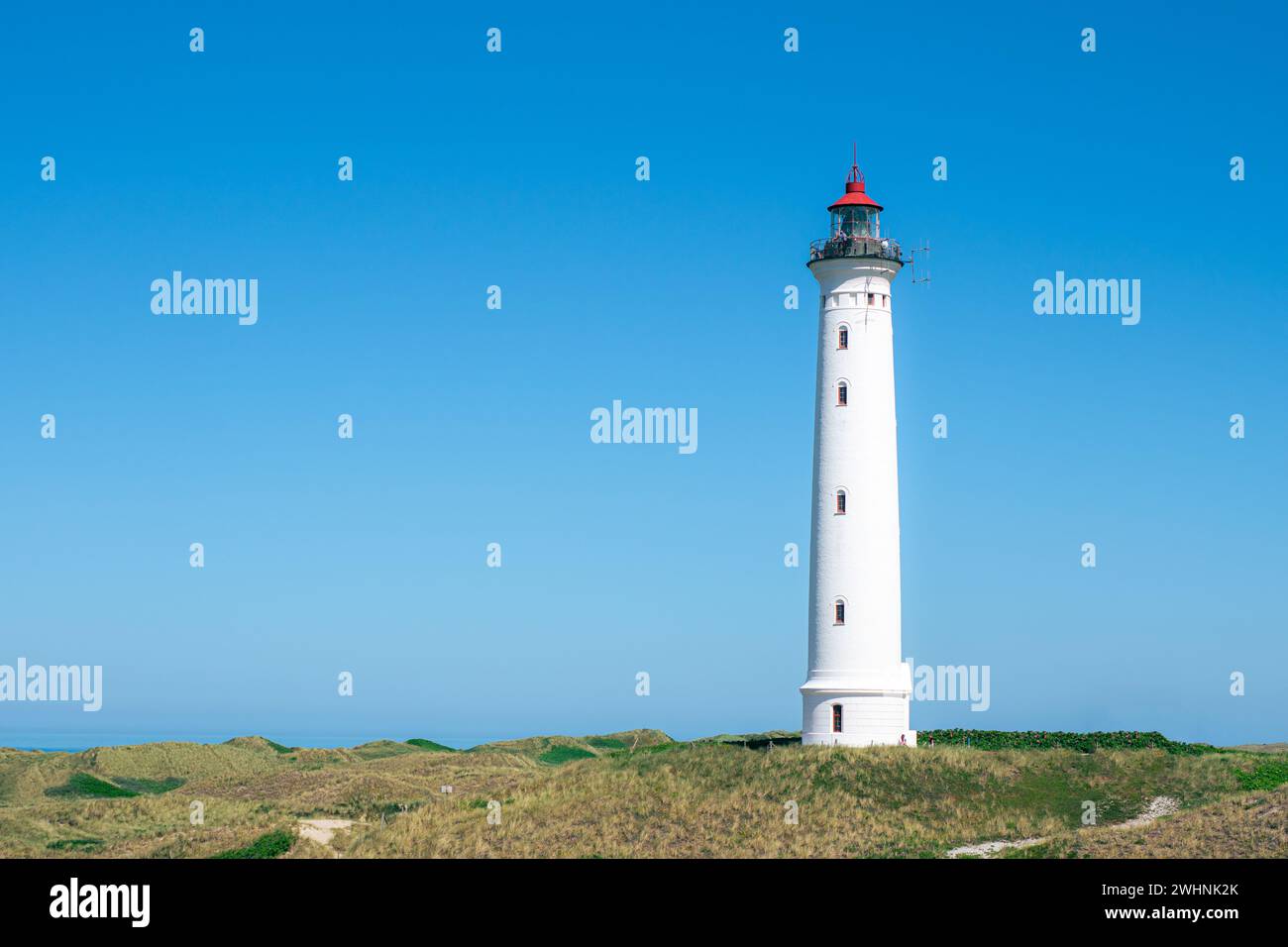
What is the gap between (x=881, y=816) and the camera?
4481cm

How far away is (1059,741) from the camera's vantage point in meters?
53.3

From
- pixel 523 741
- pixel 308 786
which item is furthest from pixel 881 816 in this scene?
pixel 523 741

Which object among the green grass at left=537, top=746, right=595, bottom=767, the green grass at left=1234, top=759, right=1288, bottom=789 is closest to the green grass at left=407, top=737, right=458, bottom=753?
the green grass at left=537, top=746, right=595, bottom=767

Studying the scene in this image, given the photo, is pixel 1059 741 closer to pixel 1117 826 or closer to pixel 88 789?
pixel 1117 826

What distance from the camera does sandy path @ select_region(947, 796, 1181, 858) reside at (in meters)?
40.9

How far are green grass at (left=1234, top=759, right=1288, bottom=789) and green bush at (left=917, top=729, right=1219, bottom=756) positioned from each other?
337cm

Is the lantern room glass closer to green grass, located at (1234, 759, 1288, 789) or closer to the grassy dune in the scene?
the grassy dune

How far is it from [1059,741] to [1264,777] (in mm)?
7281

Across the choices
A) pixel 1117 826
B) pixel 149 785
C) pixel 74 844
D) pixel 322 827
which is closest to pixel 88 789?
pixel 149 785

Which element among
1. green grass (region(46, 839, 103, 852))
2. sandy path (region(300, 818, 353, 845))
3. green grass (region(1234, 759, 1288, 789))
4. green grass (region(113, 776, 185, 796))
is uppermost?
green grass (region(1234, 759, 1288, 789))

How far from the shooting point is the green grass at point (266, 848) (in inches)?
1708
